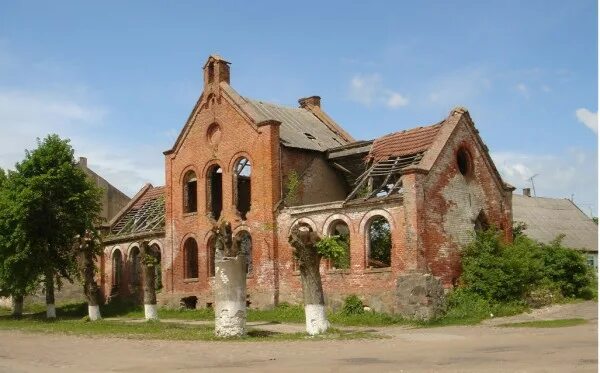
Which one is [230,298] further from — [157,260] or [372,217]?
[157,260]

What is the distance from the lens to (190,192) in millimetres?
35594

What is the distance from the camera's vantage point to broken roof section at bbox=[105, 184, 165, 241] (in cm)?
3775

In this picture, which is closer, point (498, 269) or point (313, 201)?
point (498, 269)

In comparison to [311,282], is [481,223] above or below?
above

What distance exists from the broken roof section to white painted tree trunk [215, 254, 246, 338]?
15.9m

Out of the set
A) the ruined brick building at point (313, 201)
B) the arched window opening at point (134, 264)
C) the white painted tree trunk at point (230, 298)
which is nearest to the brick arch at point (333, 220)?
the ruined brick building at point (313, 201)

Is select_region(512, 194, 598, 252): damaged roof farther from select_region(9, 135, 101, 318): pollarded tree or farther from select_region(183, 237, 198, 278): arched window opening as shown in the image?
select_region(9, 135, 101, 318): pollarded tree

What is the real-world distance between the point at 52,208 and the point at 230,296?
50.1ft

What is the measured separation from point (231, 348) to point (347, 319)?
29.6 feet

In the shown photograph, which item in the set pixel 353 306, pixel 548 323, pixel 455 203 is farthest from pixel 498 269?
pixel 353 306

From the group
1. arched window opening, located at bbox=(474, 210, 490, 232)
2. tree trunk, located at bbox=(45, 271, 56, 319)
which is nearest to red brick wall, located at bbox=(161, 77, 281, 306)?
tree trunk, located at bbox=(45, 271, 56, 319)

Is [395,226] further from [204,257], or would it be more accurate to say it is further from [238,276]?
[204,257]

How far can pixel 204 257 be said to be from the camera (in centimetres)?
3291

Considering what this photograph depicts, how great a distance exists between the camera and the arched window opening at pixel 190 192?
3466cm
